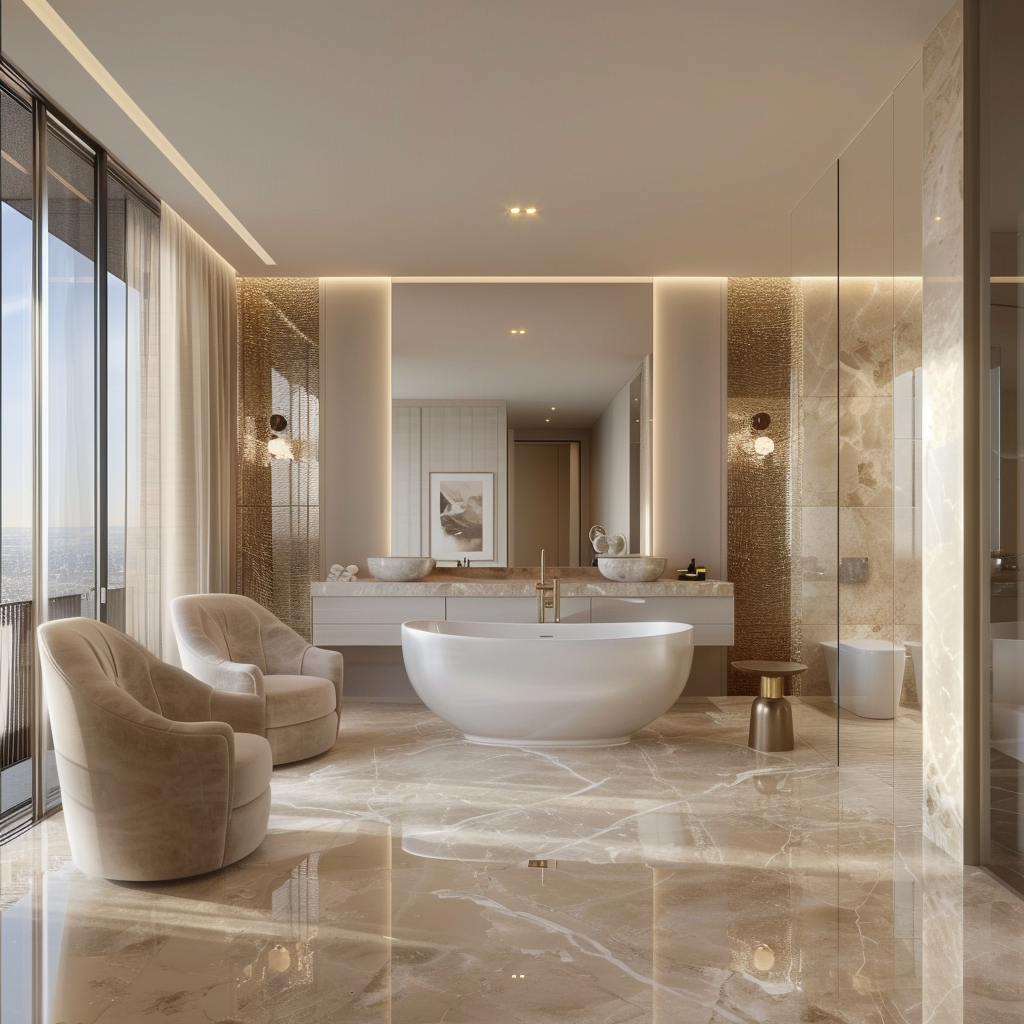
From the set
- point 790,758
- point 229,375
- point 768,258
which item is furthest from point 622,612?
point 229,375

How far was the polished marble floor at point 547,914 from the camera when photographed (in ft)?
6.70

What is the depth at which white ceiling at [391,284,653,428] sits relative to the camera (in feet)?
19.4

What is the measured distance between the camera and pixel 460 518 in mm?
6000

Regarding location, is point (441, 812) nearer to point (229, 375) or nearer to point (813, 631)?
point (813, 631)

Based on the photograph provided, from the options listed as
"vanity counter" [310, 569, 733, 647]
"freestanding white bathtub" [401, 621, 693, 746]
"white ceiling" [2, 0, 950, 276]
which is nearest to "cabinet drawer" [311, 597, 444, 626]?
"vanity counter" [310, 569, 733, 647]

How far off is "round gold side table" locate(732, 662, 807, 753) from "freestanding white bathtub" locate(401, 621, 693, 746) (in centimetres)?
39

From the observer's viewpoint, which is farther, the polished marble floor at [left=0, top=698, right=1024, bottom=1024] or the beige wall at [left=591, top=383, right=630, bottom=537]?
the beige wall at [left=591, top=383, right=630, bottom=537]

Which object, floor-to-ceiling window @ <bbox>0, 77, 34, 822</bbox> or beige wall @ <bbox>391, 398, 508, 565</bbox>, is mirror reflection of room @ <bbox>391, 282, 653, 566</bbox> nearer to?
beige wall @ <bbox>391, 398, 508, 565</bbox>

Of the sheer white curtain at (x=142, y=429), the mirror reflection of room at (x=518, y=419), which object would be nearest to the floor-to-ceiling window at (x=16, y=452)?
the sheer white curtain at (x=142, y=429)

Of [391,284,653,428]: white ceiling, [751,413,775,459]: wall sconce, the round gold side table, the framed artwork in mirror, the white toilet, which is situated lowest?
the round gold side table

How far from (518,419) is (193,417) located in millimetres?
2139

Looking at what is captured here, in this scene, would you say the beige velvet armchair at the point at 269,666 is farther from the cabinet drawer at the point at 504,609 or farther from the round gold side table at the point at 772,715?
the round gold side table at the point at 772,715

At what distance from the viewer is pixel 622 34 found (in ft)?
9.76

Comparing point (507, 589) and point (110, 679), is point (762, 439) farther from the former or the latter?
point (110, 679)
